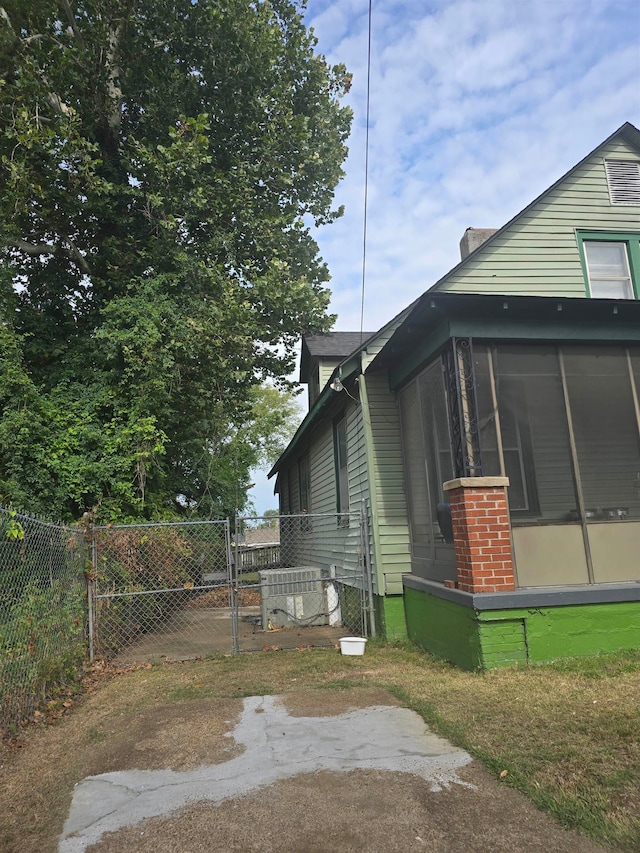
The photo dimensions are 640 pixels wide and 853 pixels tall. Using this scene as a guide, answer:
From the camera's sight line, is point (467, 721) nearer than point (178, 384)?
Yes

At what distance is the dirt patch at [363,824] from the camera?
2812 mm

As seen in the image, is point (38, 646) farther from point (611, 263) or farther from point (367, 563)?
point (611, 263)

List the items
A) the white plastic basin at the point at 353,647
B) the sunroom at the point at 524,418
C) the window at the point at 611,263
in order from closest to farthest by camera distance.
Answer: the sunroom at the point at 524,418 → the white plastic basin at the point at 353,647 → the window at the point at 611,263

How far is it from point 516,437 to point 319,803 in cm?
703

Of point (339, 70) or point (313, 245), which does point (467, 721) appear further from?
point (339, 70)

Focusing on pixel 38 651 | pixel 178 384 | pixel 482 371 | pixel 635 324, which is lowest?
pixel 38 651

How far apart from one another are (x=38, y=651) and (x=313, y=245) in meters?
13.2

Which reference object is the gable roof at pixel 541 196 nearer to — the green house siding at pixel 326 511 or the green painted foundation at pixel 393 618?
the green house siding at pixel 326 511

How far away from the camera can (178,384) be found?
1258 cm

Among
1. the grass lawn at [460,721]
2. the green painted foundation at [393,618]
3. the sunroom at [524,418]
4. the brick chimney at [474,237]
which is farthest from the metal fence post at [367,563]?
the brick chimney at [474,237]

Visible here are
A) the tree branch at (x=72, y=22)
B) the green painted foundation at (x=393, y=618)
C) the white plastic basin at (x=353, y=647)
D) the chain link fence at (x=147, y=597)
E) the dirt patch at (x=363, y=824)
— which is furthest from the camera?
the tree branch at (x=72, y=22)

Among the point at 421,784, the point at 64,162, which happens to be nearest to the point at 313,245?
the point at 64,162

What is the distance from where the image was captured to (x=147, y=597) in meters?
9.78

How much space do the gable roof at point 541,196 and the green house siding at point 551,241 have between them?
0.02 metres
